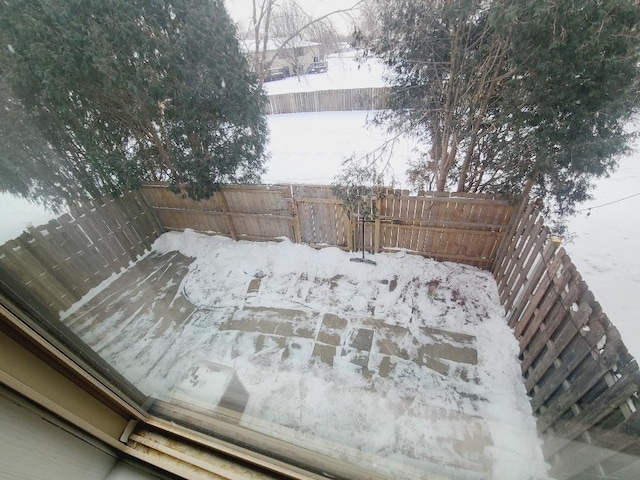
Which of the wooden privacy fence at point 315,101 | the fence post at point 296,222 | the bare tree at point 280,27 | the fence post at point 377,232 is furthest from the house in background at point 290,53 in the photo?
the fence post at point 377,232

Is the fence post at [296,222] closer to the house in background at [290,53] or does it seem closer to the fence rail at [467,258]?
the fence rail at [467,258]

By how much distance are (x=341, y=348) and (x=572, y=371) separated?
2229 millimetres

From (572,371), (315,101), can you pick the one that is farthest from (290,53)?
(572,371)

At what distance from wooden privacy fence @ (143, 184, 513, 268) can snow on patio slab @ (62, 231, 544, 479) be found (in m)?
0.27

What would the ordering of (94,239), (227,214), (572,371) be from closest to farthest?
1. (572,371)
2. (94,239)
3. (227,214)

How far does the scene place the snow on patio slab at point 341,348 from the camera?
2145 mm

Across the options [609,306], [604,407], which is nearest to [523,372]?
[604,407]

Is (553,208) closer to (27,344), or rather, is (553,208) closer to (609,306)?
(609,306)

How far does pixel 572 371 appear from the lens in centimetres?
225

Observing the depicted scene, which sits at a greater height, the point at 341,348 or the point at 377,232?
the point at 377,232

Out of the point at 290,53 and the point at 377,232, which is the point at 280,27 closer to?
the point at 290,53

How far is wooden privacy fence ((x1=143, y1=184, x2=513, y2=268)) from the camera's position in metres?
4.39

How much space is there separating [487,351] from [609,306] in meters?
1.97

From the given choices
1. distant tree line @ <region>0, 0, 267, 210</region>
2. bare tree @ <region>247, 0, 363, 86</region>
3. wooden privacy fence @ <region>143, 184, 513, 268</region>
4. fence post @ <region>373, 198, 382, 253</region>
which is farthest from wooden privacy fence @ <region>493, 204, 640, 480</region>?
bare tree @ <region>247, 0, 363, 86</region>
